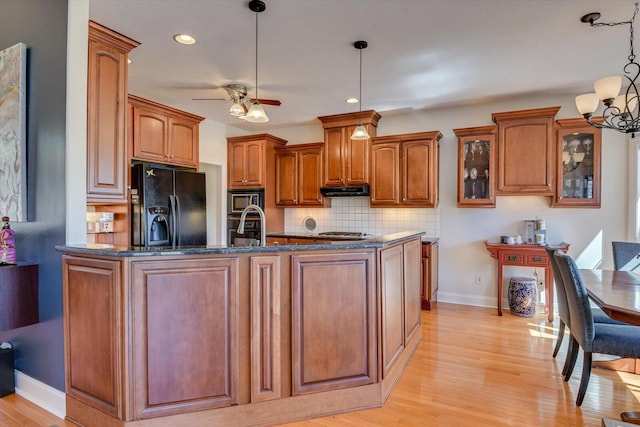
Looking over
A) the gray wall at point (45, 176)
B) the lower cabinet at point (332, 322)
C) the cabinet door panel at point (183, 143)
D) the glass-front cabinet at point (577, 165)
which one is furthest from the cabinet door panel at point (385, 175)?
the gray wall at point (45, 176)

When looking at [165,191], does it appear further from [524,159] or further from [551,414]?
[524,159]

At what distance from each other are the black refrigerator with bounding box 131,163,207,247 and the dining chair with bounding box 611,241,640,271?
4354mm

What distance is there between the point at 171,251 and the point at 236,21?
182 cm

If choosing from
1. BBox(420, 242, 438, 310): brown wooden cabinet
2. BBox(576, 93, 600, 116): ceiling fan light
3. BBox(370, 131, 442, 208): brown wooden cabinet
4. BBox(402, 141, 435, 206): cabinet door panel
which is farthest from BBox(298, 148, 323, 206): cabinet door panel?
BBox(576, 93, 600, 116): ceiling fan light

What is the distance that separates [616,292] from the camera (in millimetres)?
2158

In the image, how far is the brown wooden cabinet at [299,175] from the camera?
5285mm

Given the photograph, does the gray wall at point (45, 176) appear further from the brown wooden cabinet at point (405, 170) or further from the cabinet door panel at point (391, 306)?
the brown wooden cabinet at point (405, 170)

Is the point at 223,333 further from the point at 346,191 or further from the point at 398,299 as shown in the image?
the point at 346,191

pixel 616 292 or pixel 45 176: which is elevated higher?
pixel 45 176

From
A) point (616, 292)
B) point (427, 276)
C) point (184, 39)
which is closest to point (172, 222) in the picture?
point (184, 39)

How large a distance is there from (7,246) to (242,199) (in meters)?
3.29

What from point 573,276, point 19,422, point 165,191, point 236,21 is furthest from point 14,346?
point 573,276

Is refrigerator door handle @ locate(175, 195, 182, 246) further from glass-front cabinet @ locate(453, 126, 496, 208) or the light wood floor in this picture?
glass-front cabinet @ locate(453, 126, 496, 208)

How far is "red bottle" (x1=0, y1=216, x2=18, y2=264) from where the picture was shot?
2.22 metres
